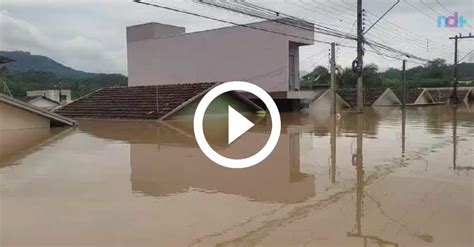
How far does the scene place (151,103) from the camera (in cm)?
2259

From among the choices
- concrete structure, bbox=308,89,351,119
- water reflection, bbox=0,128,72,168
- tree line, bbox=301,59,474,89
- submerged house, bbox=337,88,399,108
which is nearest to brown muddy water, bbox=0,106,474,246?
water reflection, bbox=0,128,72,168

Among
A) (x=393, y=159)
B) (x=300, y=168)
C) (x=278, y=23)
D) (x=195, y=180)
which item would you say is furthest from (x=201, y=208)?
(x=278, y=23)

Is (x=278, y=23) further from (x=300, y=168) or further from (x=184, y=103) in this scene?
(x=300, y=168)

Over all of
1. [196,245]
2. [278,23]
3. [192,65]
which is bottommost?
[196,245]

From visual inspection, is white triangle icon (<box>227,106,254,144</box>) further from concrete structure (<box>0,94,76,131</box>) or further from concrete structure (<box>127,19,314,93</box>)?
concrete structure (<box>127,19,314,93</box>)

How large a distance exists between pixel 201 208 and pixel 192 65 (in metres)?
27.0

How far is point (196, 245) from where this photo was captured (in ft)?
12.7

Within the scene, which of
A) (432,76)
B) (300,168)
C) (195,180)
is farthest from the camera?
(432,76)

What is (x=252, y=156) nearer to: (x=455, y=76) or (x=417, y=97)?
(x=417, y=97)

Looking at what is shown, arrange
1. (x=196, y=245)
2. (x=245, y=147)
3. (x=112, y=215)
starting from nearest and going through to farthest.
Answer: (x=196, y=245), (x=112, y=215), (x=245, y=147)

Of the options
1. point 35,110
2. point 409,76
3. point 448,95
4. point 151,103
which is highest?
point 409,76

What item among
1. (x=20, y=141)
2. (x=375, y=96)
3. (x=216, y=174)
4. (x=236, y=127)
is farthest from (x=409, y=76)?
(x=216, y=174)

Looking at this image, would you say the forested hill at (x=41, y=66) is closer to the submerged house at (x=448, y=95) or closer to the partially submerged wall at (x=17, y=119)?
the partially submerged wall at (x=17, y=119)

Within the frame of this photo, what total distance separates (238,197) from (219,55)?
979 inches
